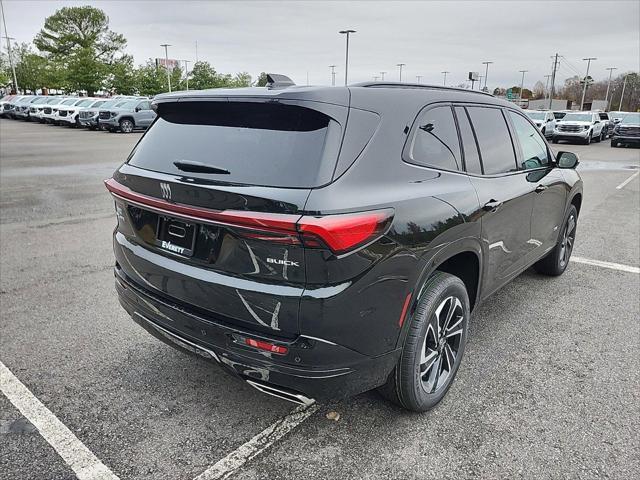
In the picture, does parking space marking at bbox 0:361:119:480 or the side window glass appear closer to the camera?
parking space marking at bbox 0:361:119:480

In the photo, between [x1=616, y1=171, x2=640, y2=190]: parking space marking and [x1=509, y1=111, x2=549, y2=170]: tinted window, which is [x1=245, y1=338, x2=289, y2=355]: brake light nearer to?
[x1=509, y1=111, x2=549, y2=170]: tinted window

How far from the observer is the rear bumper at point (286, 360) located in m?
2.21

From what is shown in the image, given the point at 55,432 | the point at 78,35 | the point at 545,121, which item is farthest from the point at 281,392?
the point at 78,35

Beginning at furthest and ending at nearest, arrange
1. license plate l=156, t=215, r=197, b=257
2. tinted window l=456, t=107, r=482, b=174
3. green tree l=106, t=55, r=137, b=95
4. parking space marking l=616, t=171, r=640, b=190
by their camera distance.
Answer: green tree l=106, t=55, r=137, b=95 → parking space marking l=616, t=171, r=640, b=190 → tinted window l=456, t=107, r=482, b=174 → license plate l=156, t=215, r=197, b=257

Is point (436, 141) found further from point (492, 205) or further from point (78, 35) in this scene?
point (78, 35)

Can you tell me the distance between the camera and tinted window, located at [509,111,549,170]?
398cm

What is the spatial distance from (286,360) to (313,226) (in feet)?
2.09

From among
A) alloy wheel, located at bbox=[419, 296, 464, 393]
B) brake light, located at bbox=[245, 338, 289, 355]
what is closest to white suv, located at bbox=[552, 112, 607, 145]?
alloy wheel, located at bbox=[419, 296, 464, 393]

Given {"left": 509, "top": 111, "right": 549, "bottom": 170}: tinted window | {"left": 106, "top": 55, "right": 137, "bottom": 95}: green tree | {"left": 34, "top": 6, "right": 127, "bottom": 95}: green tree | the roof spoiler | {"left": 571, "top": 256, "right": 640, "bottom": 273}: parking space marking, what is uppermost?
{"left": 34, "top": 6, "right": 127, "bottom": 95}: green tree

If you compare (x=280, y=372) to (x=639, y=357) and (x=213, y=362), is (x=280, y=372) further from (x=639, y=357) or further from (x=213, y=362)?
(x=639, y=357)

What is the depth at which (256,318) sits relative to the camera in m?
2.26

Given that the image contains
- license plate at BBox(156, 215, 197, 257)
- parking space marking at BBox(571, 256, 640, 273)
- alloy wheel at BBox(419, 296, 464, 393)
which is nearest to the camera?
license plate at BBox(156, 215, 197, 257)

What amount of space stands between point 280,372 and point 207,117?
1.40m

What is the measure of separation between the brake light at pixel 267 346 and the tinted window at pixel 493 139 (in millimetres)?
1910
